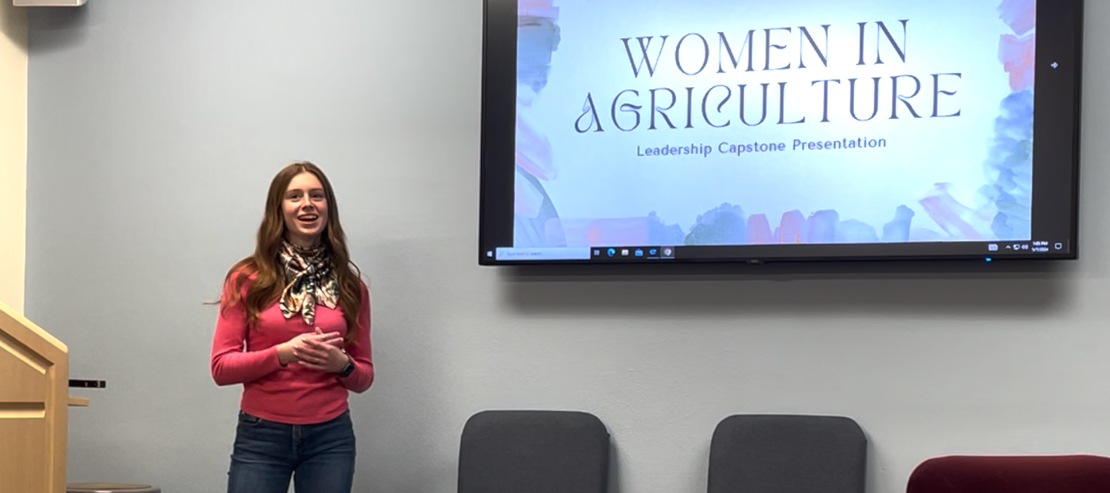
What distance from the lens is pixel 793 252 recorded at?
2.94 metres

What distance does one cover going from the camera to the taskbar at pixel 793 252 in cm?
274

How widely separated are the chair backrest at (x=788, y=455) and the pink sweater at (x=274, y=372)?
1.07 m

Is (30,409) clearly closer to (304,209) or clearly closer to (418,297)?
(304,209)

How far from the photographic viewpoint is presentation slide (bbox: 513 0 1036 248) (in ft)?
9.16

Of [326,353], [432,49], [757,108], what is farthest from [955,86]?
[326,353]

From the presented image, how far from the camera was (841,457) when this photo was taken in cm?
284

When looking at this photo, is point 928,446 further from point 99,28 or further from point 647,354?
point 99,28

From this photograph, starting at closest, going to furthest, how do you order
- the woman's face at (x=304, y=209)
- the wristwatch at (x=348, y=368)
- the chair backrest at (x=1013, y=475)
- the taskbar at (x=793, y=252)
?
1. the chair backrest at (x=1013, y=475)
2. the taskbar at (x=793, y=252)
3. the wristwatch at (x=348, y=368)
4. the woman's face at (x=304, y=209)

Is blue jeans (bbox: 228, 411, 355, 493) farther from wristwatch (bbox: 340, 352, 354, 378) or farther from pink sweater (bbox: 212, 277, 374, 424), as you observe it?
wristwatch (bbox: 340, 352, 354, 378)

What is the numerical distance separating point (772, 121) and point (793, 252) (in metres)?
0.39

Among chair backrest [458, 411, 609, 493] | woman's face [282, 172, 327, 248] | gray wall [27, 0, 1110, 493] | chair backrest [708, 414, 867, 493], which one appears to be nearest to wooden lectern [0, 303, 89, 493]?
woman's face [282, 172, 327, 248]

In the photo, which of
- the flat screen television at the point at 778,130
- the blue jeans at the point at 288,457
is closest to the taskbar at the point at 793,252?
the flat screen television at the point at 778,130

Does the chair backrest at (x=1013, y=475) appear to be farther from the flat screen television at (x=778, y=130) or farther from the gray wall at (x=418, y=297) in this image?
the flat screen television at (x=778, y=130)

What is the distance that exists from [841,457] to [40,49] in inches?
122
